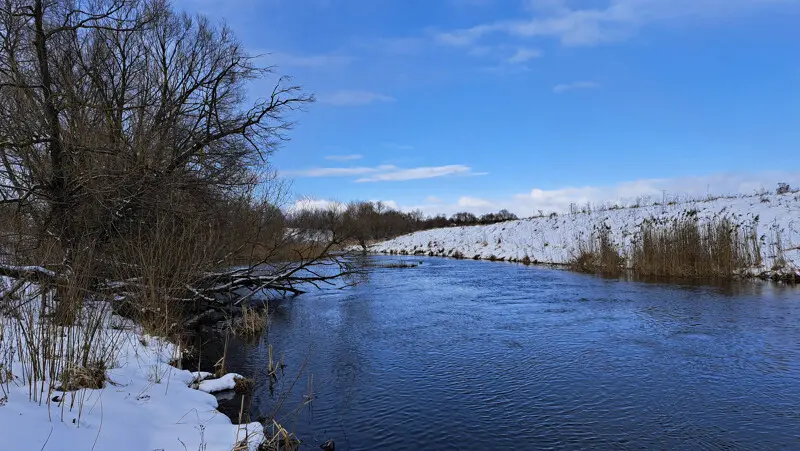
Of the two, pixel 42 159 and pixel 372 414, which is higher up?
pixel 42 159

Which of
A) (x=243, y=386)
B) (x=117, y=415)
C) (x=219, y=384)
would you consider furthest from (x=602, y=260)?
(x=117, y=415)

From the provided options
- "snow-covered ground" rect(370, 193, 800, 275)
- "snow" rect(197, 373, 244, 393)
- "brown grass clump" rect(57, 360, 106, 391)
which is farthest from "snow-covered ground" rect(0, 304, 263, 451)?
"snow-covered ground" rect(370, 193, 800, 275)

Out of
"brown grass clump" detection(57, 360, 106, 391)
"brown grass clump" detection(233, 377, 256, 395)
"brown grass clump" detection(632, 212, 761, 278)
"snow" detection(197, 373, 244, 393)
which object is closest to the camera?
"brown grass clump" detection(57, 360, 106, 391)

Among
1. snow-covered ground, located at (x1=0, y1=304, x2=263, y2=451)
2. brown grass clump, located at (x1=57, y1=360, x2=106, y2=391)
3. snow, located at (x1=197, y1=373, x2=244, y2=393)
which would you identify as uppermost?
brown grass clump, located at (x1=57, y1=360, x2=106, y2=391)

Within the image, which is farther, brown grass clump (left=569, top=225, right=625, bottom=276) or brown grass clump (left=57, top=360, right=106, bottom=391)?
brown grass clump (left=569, top=225, right=625, bottom=276)

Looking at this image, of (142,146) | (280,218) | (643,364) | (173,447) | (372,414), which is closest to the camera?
(173,447)

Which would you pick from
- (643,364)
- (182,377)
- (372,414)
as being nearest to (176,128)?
(182,377)

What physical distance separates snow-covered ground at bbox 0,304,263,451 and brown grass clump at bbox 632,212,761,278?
18.3m

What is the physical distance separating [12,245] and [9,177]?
2038mm

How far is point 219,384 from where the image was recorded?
690cm

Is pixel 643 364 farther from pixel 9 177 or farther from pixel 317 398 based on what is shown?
pixel 9 177

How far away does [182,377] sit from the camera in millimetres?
6777

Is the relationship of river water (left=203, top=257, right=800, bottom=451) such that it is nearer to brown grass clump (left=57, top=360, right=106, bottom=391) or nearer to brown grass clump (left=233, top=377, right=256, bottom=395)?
brown grass clump (left=233, top=377, right=256, bottom=395)

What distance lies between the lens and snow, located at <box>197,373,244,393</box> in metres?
→ 6.80
